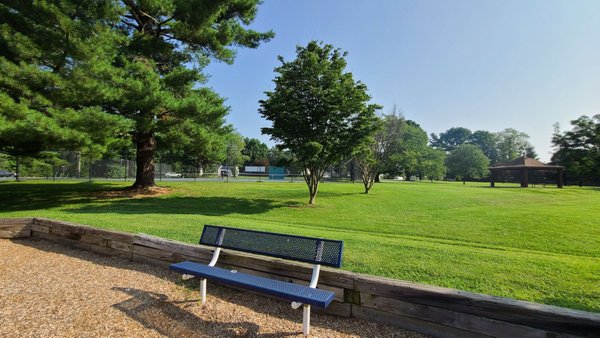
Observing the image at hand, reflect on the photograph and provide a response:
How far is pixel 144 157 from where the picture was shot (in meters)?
16.8

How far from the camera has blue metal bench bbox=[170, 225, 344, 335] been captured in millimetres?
2986

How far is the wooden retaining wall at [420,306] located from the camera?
2.44m

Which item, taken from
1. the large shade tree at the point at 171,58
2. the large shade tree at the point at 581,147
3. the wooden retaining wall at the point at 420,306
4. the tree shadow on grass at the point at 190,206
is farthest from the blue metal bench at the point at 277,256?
the large shade tree at the point at 581,147

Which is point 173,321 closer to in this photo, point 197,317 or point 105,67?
point 197,317

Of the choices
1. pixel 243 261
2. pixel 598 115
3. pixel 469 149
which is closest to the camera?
pixel 243 261

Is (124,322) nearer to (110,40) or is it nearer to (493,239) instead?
(493,239)

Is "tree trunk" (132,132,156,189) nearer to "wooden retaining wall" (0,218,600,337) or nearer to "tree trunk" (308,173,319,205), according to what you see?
"tree trunk" (308,173,319,205)

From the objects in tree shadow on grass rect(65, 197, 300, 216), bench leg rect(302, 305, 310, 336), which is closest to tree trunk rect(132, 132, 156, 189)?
tree shadow on grass rect(65, 197, 300, 216)

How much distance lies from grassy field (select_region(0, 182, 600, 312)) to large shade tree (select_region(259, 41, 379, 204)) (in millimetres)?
2763

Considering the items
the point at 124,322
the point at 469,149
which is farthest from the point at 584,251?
the point at 469,149

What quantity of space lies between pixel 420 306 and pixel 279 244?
1642 millimetres

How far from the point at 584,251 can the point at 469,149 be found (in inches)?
2732

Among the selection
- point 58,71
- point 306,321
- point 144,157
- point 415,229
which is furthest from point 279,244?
point 144,157

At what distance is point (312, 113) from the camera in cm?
1446
